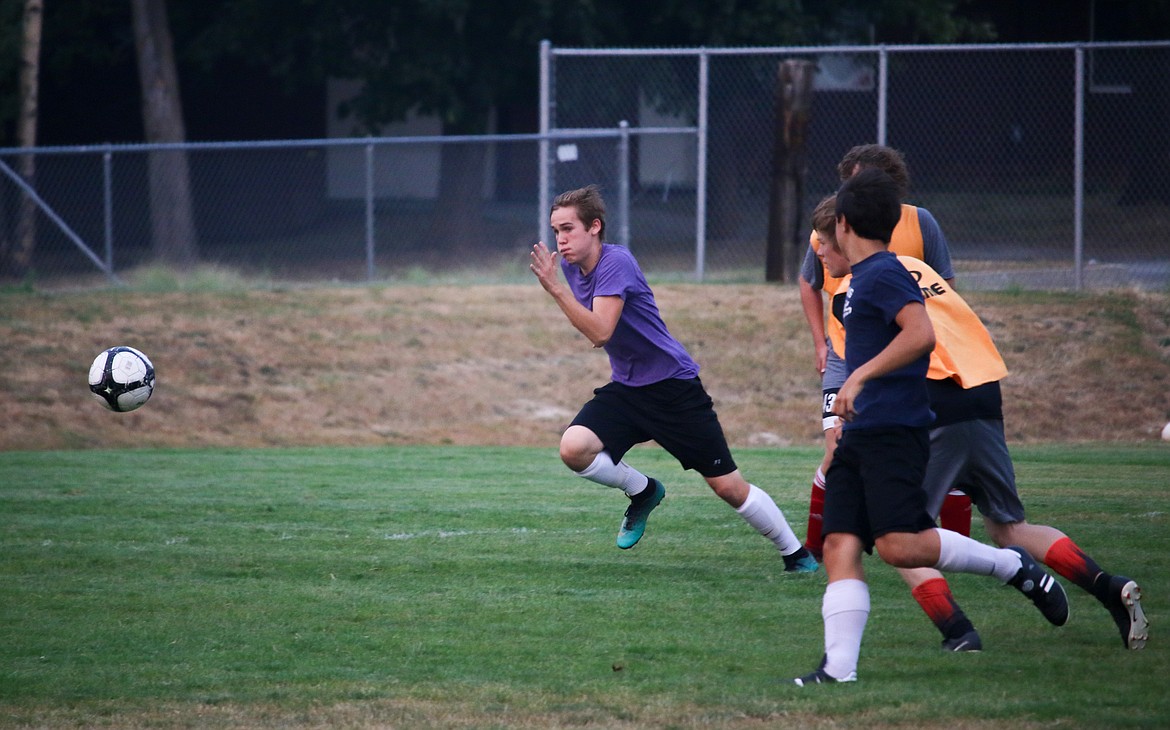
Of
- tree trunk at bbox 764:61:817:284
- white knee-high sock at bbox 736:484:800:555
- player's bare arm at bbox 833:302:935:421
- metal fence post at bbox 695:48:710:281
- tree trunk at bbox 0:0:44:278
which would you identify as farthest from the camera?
tree trunk at bbox 0:0:44:278

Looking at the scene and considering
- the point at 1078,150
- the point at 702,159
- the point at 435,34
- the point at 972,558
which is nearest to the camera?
the point at 972,558

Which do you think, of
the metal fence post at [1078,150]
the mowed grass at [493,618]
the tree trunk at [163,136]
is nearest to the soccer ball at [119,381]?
the mowed grass at [493,618]

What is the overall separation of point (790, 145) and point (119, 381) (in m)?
8.55

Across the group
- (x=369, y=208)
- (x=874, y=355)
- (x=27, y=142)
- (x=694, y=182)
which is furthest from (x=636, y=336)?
(x=27, y=142)

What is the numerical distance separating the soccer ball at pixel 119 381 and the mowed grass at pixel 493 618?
0.63 metres

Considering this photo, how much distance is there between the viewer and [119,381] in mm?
7754

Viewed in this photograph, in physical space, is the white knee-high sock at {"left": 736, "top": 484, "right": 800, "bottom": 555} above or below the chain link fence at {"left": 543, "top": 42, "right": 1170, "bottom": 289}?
below

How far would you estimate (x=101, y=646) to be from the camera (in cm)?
492

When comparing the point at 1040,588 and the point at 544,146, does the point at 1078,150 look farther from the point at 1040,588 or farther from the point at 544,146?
the point at 1040,588

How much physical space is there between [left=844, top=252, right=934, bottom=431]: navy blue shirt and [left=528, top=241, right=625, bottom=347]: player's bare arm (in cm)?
148

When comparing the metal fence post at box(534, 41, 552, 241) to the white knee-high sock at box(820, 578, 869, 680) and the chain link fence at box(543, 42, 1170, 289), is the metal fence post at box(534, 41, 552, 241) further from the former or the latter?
the white knee-high sock at box(820, 578, 869, 680)

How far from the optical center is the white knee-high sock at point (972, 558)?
4.34m

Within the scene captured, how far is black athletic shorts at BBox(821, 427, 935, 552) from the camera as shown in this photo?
13.7ft

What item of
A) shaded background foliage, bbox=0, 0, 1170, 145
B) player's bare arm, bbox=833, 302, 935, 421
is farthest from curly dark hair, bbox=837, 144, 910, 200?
shaded background foliage, bbox=0, 0, 1170, 145
